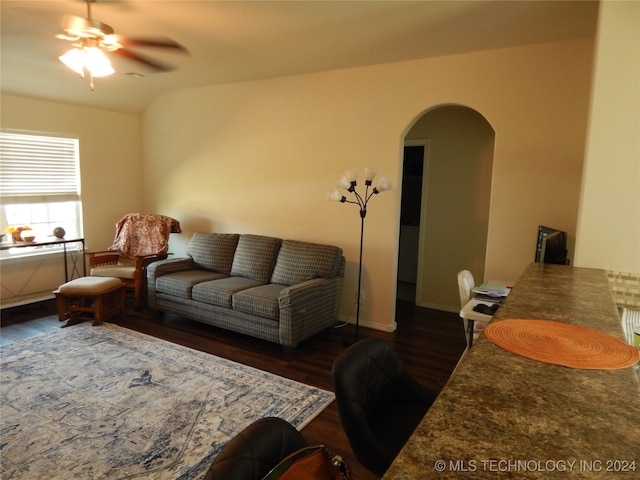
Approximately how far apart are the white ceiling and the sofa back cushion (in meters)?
1.88

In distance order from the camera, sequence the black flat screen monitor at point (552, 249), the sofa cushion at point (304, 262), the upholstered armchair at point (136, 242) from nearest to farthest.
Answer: the black flat screen monitor at point (552, 249) → the sofa cushion at point (304, 262) → the upholstered armchair at point (136, 242)

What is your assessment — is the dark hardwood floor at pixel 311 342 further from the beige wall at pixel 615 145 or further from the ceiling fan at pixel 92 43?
the ceiling fan at pixel 92 43

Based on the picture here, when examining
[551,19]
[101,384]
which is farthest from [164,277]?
[551,19]

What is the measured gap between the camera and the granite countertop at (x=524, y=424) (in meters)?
0.69

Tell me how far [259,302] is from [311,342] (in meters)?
0.68

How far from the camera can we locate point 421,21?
2889 mm

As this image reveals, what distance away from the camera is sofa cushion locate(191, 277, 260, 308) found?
3.90m

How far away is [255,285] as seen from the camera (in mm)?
4148

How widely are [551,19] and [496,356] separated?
2.71m

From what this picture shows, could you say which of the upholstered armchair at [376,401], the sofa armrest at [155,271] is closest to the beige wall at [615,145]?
the upholstered armchair at [376,401]

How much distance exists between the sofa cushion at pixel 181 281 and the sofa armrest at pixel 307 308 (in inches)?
46.8

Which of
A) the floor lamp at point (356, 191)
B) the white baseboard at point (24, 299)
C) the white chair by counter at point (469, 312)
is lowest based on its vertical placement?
the white baseboard at point (24, 299)

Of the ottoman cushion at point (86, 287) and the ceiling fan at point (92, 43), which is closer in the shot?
the ceiling fan at point (92, 43)

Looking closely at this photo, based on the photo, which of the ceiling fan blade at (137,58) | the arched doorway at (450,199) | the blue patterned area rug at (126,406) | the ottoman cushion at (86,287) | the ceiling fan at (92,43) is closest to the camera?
the blue patterned area rug at (126,406)
